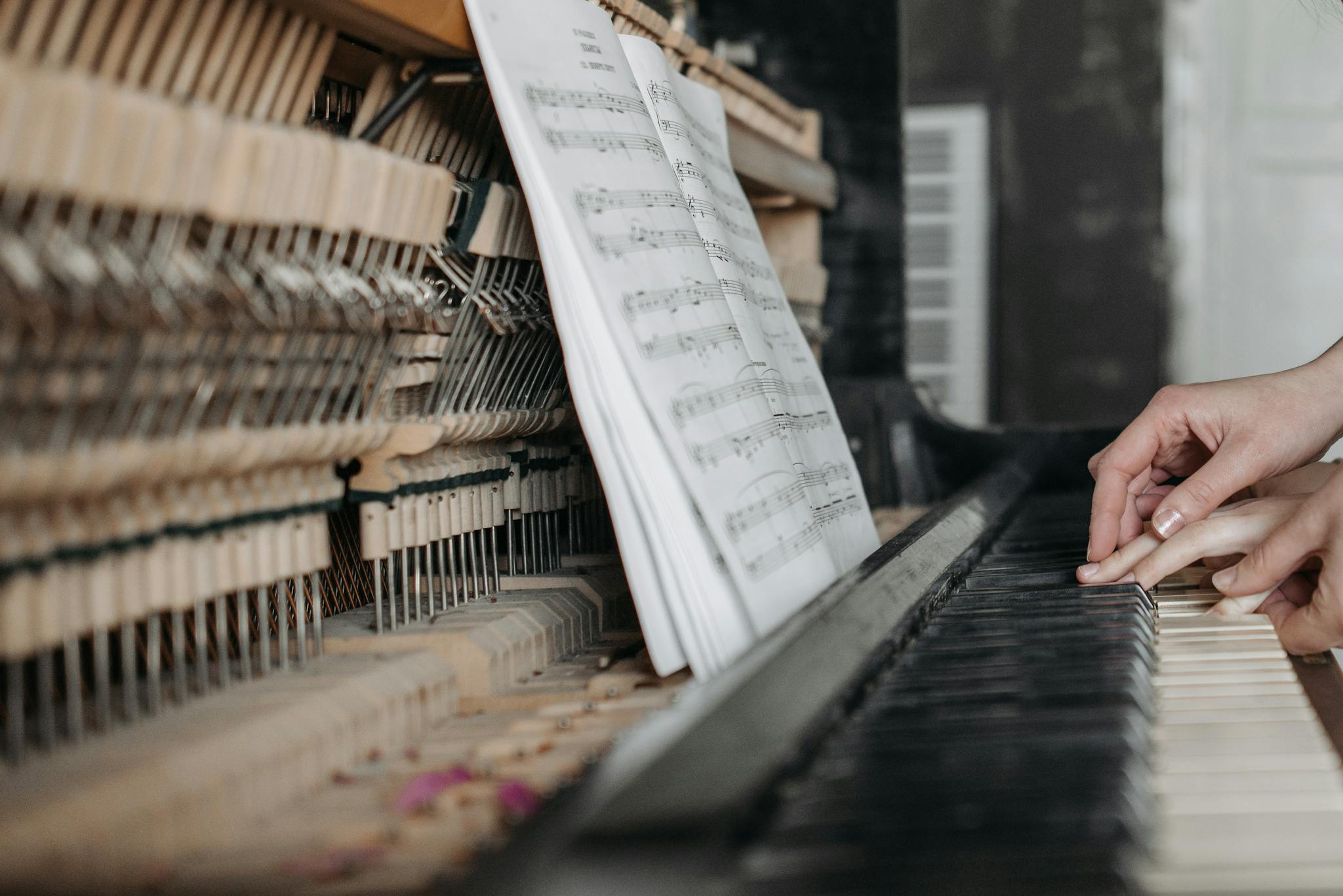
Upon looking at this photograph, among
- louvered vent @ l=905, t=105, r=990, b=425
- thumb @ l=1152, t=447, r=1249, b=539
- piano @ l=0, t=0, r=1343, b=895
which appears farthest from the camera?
louvered vent @ l=905, t=105, r=990, b=425

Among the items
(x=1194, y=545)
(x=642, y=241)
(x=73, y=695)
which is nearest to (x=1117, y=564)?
(x=1194, y=545)

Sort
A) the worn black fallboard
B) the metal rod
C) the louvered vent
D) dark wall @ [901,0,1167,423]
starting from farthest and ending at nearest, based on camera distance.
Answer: the louvered vent
dark wall @ [901,0,1167,423]
the metal rod
the worn black fallboard

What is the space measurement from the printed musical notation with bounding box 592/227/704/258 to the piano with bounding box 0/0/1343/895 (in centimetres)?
18

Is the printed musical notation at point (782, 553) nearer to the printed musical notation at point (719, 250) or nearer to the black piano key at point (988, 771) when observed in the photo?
the black piano key at point (988, 771)

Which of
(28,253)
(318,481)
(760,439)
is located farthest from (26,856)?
(760,439)

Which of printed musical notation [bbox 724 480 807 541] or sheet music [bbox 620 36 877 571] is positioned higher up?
sheet music [bbox 620 36 877 571]

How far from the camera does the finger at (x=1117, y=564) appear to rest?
1618 millimetres

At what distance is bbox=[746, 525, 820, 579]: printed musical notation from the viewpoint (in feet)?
4.53

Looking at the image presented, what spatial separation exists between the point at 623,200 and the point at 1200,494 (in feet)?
2.99

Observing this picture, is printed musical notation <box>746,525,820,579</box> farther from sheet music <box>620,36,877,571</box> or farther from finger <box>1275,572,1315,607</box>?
finger <box>1275,572,1315,607</box>

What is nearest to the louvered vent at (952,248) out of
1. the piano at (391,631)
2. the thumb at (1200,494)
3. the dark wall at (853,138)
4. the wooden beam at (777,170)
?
the dark wall at (853,138)

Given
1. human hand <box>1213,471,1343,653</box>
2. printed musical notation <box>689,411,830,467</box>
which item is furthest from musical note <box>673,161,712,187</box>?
human hand <box>1213,471,1343,653</box>

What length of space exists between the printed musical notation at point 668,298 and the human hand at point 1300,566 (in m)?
0.74

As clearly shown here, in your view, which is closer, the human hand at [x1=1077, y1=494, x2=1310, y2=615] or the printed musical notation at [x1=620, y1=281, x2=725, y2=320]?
the printed musical notation at [x1=620, y1=281, x2=725, y2=320]
